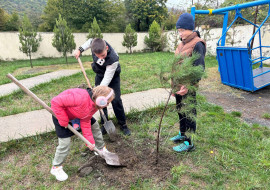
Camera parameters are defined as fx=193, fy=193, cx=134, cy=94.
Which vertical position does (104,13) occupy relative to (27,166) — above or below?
above

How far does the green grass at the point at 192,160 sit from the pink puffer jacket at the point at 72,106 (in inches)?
29.3

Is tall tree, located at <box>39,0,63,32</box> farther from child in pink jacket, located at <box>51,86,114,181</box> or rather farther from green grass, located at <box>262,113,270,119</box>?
green grass, located at <box>262,113,270,119</box>

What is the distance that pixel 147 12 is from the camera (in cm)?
2359

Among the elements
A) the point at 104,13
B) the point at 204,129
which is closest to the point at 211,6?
the point at 204,129

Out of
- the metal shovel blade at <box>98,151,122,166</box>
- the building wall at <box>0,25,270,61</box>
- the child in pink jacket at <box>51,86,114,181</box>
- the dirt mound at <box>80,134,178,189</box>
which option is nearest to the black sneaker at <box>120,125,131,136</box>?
the dirt mound at <box>80,134,178,189</box>

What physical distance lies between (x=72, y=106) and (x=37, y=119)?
183 cm

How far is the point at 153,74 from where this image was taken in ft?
22.7

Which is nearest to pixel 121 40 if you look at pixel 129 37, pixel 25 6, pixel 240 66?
pixel 129 37

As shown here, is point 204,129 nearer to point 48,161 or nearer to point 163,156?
point 163,156

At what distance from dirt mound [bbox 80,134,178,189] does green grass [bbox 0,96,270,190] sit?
0.21 ft

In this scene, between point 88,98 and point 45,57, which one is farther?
point 45,57

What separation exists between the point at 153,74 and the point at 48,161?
16.4ft

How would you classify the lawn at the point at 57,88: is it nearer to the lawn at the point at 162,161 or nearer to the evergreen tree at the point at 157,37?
the lawn at the point at 162,161

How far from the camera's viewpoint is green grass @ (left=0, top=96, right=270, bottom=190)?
7.00 ft
